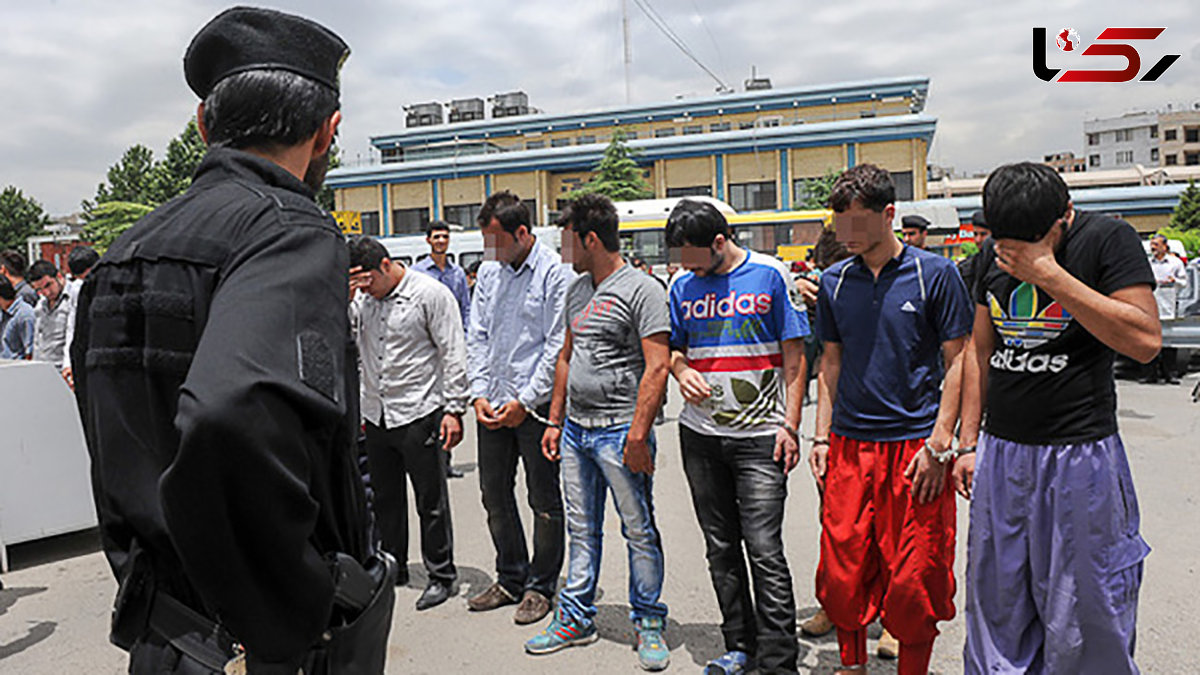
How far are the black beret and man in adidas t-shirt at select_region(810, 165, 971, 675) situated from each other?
95.7 inches

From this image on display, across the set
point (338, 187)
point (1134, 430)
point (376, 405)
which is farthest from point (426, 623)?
point (338, 187)

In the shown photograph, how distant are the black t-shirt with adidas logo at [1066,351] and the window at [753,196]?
40.9 meters

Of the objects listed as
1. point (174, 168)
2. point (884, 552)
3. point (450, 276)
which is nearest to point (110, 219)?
point (174, 168)

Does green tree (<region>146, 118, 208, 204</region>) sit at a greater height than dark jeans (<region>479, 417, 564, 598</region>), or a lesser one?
greater

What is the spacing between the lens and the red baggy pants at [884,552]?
3.45 metres

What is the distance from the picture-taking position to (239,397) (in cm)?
128

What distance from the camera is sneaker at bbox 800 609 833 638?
4.34 meters

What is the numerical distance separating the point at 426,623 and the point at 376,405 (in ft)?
4.13

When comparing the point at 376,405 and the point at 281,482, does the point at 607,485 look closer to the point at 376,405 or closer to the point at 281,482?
the point at 376,405

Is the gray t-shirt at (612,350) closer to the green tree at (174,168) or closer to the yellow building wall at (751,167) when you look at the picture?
the yellow building wall at (751,167)

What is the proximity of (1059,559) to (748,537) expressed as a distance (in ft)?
4.14

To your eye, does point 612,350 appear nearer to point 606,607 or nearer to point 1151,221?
point 606,607

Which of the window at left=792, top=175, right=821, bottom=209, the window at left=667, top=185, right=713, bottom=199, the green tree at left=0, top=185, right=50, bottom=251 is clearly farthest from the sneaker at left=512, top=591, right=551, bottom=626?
the green tree at left=0, top=185, right=50, bottom=251

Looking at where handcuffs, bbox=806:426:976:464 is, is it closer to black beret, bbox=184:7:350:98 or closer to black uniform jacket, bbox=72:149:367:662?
black uniform jacket, bbox=72:149:367:662
